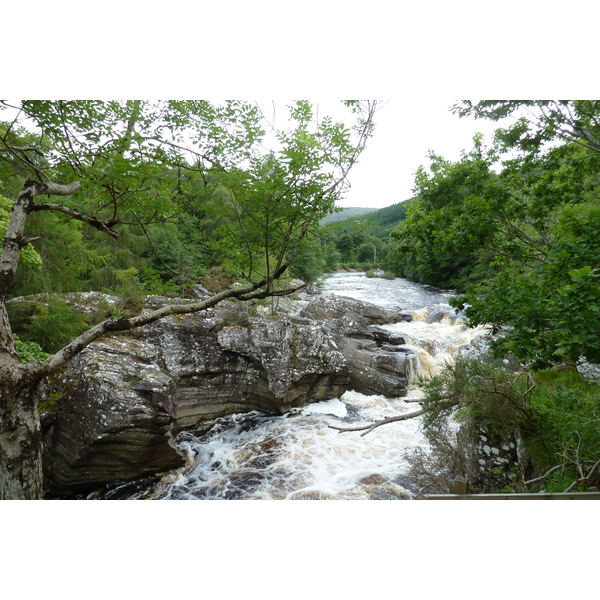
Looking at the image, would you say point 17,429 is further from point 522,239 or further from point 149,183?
point 522,239

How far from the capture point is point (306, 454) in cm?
382

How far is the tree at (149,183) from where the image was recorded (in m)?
1.77

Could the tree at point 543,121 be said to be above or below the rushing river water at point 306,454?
above

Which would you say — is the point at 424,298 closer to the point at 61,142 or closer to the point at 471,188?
the point at 471,188

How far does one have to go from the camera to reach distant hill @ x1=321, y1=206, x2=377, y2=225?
8.14 feet

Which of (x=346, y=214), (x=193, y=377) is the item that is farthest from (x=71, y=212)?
(x=193, y=377)

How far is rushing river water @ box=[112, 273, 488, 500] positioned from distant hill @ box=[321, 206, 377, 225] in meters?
1.78

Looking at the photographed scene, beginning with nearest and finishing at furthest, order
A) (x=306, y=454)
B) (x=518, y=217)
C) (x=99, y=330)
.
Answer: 1. (x=99, y=330)
2. (x=518, y=217)
3. (x=306, y=454)

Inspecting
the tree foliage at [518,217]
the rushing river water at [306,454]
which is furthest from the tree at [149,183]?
the rushing river water at [306,454]

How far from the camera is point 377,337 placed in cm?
632

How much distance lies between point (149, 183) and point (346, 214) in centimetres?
145

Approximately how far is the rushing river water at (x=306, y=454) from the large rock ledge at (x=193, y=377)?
22 centimetres

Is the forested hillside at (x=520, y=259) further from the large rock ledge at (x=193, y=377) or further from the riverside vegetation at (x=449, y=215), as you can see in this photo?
the large rock ledge at (x=193, y=377)

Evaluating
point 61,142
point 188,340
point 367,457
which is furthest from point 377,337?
point 61,142
